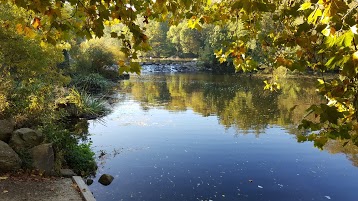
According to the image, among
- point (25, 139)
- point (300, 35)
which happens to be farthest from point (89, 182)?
point (300, 35)

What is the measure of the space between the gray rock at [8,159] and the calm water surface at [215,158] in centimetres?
209

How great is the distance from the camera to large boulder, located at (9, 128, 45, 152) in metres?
8.98

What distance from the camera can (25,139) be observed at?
30.3 ft

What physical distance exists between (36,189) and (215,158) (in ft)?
21.7

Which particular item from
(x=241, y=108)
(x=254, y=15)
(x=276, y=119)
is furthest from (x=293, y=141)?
(x=254, y=15)

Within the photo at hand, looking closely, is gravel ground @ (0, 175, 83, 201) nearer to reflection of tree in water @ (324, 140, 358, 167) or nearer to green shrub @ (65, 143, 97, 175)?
green shrub @ (65, 143, 97, 175)

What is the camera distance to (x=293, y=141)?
1497cm

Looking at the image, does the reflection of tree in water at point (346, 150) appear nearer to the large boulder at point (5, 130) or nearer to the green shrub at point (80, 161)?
the green shrub at point (80, 161)

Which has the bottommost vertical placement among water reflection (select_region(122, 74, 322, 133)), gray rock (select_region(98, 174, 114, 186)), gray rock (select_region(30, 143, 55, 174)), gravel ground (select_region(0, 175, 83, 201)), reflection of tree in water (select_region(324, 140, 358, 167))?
water reflection (select_region(122, 74, 322, 133))

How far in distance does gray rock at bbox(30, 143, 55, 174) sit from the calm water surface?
134cm

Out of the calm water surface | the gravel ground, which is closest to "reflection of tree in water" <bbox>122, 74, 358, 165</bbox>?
the calm water surface

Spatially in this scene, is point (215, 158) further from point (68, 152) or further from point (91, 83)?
point (91, 83)

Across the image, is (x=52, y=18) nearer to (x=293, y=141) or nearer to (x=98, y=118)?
(x=293, y=141)

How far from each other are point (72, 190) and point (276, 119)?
562 inches
